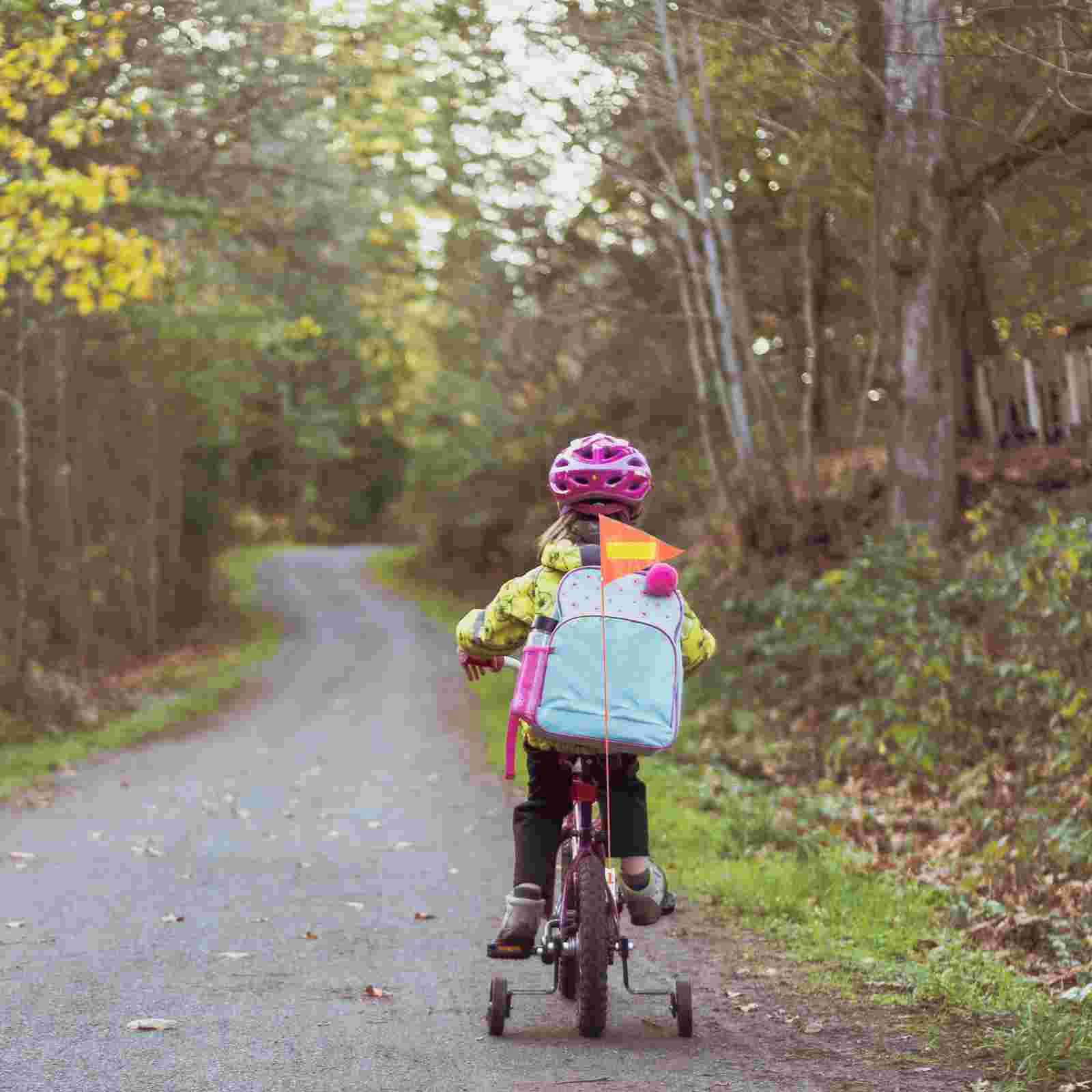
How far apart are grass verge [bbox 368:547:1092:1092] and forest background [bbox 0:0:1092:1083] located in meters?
0.33

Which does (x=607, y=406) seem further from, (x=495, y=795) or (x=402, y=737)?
(x=495, y=795)

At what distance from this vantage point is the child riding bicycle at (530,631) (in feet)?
18.5

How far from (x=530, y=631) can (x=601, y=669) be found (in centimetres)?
34

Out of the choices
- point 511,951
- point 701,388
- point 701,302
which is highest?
point 701,302

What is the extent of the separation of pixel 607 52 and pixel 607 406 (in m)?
13.2

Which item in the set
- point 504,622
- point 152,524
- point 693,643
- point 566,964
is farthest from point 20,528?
point 152,524

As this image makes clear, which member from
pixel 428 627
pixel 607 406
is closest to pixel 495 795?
pixel 607 406

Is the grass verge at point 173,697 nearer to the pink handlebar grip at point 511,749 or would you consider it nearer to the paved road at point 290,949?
the paved road at point 290,949

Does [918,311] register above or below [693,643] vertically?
above

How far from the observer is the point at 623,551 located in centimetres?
548

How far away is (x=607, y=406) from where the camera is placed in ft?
93.0

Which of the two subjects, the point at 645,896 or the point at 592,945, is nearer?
the point at 592,945

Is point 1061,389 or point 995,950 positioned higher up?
point 1061,389

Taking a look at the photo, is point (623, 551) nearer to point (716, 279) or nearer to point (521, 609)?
point (521, 609)
